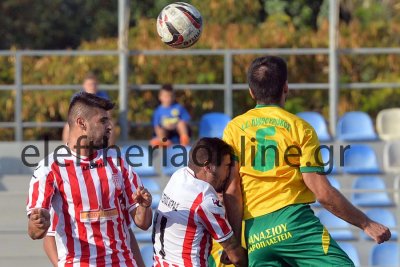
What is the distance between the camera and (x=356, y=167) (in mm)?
10703

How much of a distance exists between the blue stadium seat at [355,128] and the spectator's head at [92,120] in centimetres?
665

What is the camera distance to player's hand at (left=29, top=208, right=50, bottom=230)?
4.62 metres

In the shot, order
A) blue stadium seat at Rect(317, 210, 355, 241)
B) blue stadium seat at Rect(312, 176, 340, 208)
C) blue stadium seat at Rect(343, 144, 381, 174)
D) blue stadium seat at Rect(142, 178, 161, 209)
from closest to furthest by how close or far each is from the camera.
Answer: blue stadium seat at Rect(317, 210, 355, 241)
blue stadium seat at Rect(142, 178, 161, 209)
blue stadium seat at Rect(312, 176, 340, 208)
blue stadium seat at Rect(343, 144, 381, 174)

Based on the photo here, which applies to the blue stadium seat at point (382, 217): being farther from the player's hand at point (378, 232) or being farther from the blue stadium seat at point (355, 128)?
the player's hand at point (378, 232)

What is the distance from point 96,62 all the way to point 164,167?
12.9ft

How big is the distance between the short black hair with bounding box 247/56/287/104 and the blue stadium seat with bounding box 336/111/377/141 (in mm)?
6007

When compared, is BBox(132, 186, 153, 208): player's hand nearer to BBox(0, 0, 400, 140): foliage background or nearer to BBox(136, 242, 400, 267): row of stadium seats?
BBox(136, 242, 400, 267): row of stadium seats

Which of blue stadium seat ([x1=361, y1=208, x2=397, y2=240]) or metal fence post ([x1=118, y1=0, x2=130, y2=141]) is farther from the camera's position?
metal fence post ([x1=118, y1=0, x2=130, y2=141])

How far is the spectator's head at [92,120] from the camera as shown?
4.89 meters

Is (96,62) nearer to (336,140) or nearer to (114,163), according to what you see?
(336,140)

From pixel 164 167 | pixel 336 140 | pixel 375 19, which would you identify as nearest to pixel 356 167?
pixel 336 140

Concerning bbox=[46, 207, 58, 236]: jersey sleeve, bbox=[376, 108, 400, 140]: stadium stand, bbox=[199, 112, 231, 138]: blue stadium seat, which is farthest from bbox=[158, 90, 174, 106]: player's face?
bbox=[46, 207, 58, 236]: jersey sleeve

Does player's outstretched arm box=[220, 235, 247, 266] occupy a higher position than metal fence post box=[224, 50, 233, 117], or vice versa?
metal fence post box=[224, 50, 233, 117]

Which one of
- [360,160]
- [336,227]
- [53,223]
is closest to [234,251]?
[53,223]
